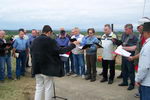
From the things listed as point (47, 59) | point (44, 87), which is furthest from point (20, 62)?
point (47, 59)

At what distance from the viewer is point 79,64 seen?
A: 379 inches

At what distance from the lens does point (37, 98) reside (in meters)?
6.36

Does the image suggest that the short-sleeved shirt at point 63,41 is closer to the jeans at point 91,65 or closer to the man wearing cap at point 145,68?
the jeans at point 91,65

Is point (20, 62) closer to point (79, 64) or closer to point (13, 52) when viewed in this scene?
point (13, 52)

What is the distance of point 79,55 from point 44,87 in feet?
11.1

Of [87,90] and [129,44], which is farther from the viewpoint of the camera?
[87,90]

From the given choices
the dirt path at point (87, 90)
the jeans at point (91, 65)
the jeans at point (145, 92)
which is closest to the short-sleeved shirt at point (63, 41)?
the jeans at point (91, 65)

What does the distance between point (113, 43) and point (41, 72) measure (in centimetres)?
295

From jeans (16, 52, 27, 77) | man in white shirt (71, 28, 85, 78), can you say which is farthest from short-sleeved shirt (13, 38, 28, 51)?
man in white shirt (71, 28, 85, 78)

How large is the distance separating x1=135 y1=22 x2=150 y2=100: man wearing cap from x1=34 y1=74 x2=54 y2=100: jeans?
248 centimetres

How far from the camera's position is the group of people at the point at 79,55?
441 cm

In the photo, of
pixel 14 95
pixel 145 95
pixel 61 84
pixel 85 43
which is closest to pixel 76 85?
pixel 61 84

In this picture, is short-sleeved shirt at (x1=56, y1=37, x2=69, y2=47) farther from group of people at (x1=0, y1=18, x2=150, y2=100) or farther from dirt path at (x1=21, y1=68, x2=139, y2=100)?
dirt path at (x1=21, y1=68, x2=139, y2=100)

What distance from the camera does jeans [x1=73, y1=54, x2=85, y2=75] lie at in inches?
375
